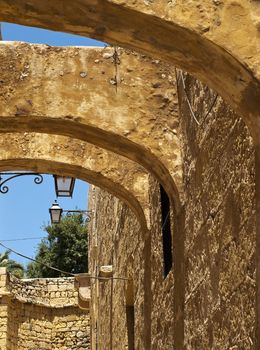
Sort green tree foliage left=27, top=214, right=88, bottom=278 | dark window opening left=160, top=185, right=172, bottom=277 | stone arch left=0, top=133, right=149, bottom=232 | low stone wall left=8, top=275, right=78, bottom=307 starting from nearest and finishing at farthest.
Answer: dark window opening left=160, top=185, right=172, bottom=277
stone arch left=0, top=133, right=149, bottom=232
low stone wall left=8, top=275, right=78, bottom=307
green tree foliage left=27, top=214, right=88, bottom=278

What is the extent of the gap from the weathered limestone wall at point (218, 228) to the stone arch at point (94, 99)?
59 centimetres

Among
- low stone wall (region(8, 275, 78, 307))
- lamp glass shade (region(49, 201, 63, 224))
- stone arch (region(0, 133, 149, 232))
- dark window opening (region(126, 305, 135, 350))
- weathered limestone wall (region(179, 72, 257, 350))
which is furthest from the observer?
Answer: low stone wall (region(8, 275, 78, 307))

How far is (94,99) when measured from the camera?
24.9 ft

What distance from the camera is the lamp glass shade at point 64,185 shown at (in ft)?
32.2

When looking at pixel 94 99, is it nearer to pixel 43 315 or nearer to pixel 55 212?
pixel 55 212

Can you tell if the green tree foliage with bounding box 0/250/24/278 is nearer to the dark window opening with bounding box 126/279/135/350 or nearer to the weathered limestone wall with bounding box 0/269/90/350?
the weathered limestone wall with bounding box 0/269/90/350

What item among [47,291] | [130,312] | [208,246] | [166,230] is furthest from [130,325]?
[47,291]

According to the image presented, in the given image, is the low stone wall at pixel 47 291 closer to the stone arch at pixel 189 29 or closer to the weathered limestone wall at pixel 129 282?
the weathered limestone wall at pixel 129 282

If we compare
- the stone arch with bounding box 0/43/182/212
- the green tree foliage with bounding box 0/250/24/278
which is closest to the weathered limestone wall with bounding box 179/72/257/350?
the stone arch with bounding box 0/43/182/212

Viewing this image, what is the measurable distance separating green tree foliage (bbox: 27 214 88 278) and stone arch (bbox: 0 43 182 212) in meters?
22.7

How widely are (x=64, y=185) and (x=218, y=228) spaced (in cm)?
457

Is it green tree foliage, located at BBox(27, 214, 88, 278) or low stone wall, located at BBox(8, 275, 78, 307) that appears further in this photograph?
green tree foliage, located at BBox(27, 214, 88, 278)

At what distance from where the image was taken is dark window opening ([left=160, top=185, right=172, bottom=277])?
308 inches

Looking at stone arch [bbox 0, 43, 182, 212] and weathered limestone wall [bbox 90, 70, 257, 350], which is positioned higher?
stone arch [bbox 0, 43, 182, 212]
